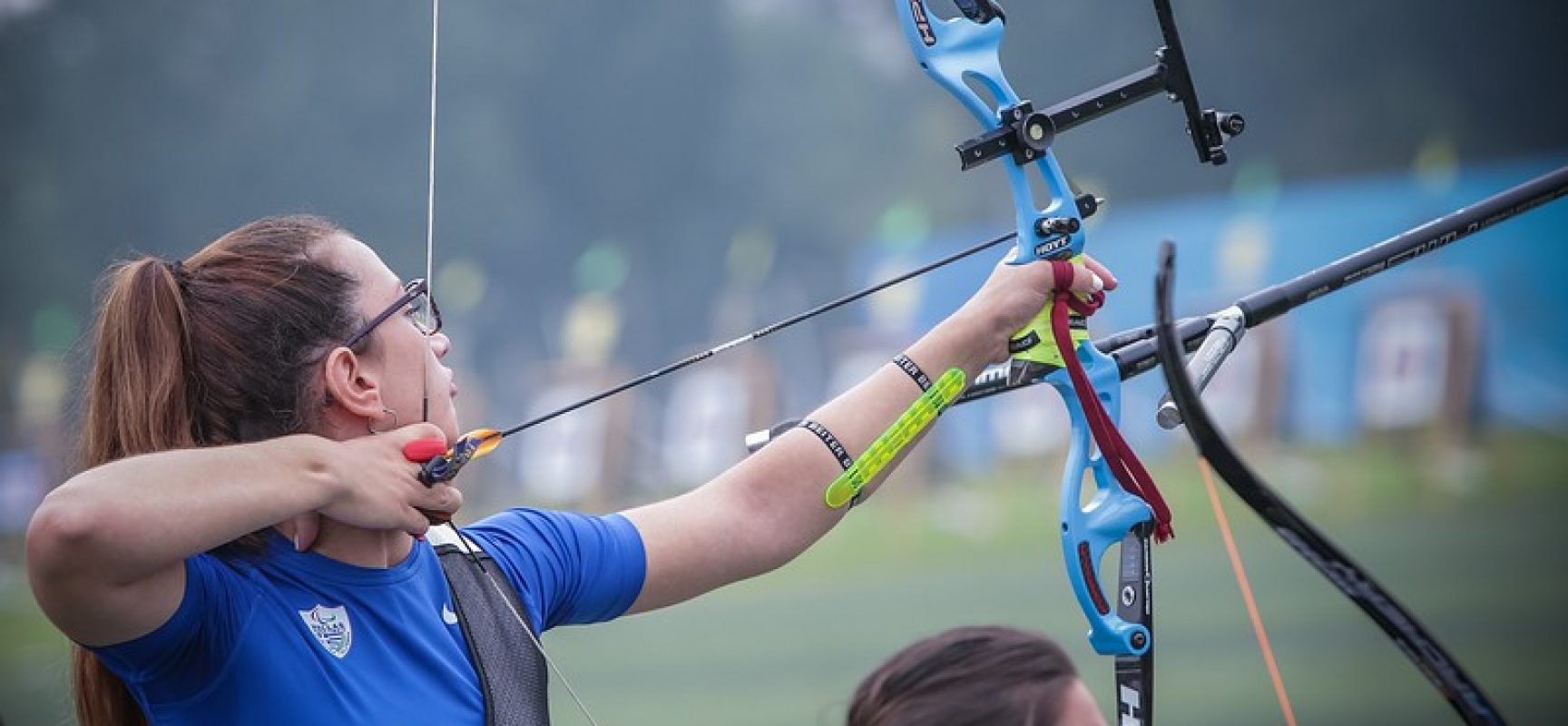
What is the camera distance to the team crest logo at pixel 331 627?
167cm

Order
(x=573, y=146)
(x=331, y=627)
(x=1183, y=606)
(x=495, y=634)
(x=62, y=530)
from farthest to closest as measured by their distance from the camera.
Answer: (x=573, y=146) → (x=1183, y=606) → (x=495, y=634) → (x=331, y=627) → (x=62, y=530)

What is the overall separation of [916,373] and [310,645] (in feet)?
2.40

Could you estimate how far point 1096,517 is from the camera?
78.0 inches

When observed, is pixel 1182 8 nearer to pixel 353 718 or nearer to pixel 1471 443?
pixel 1471 443

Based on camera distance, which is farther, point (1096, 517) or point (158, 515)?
point (1096, 517)

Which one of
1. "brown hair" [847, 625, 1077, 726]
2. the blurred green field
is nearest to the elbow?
"brown hair" [847, 625, 1077, 726]

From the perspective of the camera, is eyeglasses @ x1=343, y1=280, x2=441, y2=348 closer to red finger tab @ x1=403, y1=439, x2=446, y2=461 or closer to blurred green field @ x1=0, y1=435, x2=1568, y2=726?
red finger tab @ x1=403, y1=439, x2=446, y2=461

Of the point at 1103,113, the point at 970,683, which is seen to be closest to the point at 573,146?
the point at 1103,113

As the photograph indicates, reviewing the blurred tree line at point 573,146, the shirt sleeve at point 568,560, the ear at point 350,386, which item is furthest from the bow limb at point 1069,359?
the blurred tree line at point 573,146

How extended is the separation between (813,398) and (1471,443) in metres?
3.13

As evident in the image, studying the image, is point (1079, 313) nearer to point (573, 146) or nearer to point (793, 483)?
point (793, 483)

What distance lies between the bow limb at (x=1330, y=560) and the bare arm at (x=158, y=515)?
0.73 m

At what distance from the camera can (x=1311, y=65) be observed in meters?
8.55

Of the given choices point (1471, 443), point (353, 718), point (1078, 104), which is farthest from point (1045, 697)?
point (1471, 443)
